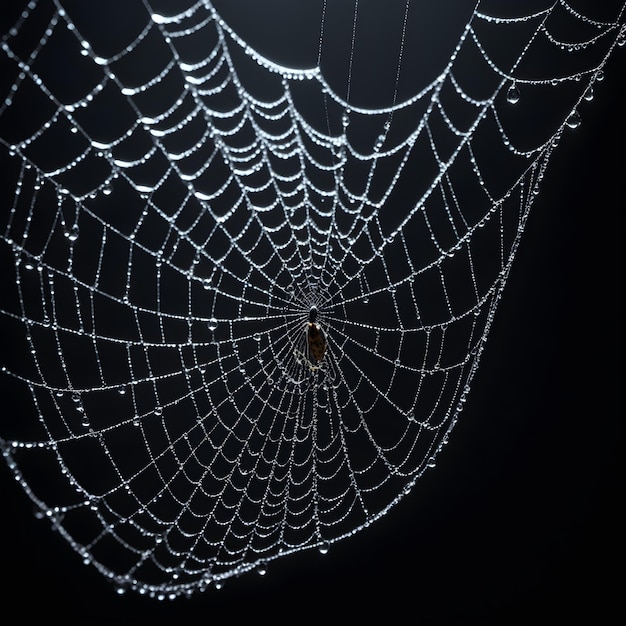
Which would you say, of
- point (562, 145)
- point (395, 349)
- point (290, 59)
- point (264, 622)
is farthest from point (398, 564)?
point (290, 59)

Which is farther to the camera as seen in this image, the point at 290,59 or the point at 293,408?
the point at 293,408

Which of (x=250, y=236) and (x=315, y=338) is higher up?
(x=250, y=236)

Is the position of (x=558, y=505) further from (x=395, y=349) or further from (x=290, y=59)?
(x=290, y=59)

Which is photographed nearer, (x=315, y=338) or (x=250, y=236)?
(x=315, y=338)

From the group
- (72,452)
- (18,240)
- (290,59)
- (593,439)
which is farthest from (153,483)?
(593,439)

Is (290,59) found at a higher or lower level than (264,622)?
higher

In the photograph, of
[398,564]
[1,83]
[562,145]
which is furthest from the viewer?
[398,564]

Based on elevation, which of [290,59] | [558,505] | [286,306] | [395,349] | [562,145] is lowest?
[558,505]

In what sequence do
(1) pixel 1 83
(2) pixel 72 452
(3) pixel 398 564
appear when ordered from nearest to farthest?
(1) pixel 1 83 < (2) pixel 72 452 < (3) pixel 398 564
